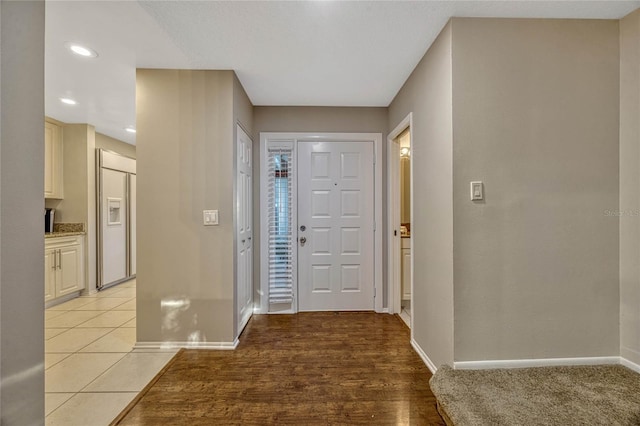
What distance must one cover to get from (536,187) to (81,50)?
344 centimetres

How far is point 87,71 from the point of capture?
262cm

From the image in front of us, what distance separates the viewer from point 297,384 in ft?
6.71

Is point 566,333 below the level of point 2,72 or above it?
below

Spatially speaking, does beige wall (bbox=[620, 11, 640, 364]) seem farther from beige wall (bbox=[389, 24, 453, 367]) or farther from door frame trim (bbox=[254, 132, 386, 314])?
door frame trim (bbox=[254, 132, 386, 314])

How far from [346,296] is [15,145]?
3.14 m

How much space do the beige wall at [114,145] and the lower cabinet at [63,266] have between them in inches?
58.3

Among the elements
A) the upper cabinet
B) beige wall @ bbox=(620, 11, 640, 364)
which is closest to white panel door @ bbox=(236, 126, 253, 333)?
beige wall @ bbox=(620, 11, 640, 364)

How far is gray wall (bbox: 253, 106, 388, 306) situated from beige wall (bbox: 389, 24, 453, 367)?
84cm

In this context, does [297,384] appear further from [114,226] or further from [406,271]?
[114,226]

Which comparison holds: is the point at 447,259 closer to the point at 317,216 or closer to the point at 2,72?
the point at 317,216

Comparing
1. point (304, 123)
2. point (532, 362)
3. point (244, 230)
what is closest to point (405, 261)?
point (532, 362)

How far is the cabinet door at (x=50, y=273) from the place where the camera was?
365 centimetres

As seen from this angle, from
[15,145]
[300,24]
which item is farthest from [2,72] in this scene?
[300,24]

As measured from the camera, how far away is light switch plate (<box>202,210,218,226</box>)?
8.43 feet
